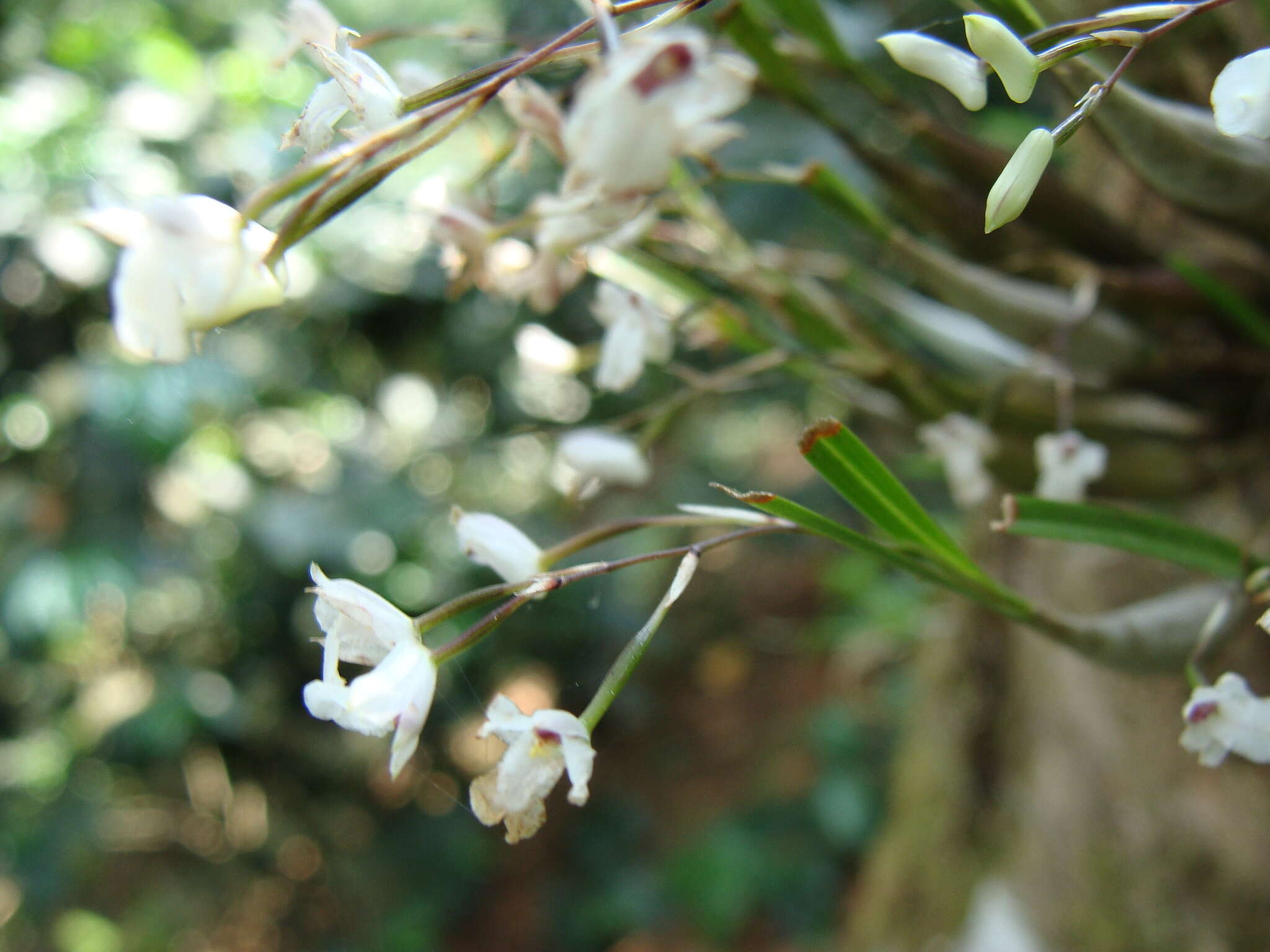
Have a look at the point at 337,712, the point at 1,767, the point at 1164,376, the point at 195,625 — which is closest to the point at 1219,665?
the point at 1164,376

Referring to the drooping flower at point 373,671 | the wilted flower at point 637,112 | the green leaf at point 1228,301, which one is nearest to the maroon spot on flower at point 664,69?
the wilted flower at point 637,112

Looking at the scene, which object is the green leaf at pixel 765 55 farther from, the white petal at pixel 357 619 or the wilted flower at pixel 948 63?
the white petal at pixel 357 619

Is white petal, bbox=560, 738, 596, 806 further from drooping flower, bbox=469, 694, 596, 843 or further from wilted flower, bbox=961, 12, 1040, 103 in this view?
wilted flower, bbox=961, 12, 1040, 103

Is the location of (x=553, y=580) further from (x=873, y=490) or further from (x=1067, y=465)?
(x=1067, y=465)

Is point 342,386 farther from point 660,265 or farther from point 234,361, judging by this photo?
point 660,265

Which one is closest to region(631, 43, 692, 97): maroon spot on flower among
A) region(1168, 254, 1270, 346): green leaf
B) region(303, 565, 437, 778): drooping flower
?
region(303, 565, 437, 778): drooping flower
